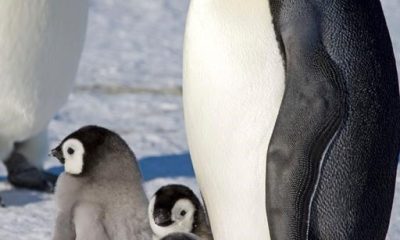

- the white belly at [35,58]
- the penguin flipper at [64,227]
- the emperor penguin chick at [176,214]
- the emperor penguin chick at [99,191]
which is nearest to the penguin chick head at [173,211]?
the emperor penguin chick at [176,214]

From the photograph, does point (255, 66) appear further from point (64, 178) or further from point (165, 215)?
point (64, 178)

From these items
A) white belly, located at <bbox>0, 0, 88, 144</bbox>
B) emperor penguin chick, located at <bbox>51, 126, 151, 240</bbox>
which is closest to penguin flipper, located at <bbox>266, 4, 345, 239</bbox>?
emperor penguin chick, located at <bbox>51, 126, 151, 240</bbox>

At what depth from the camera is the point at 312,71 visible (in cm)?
345

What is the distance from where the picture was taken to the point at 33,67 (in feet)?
16.5

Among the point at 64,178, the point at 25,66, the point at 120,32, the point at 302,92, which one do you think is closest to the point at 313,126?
the point at 302,92

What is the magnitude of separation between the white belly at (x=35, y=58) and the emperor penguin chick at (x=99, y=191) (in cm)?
90

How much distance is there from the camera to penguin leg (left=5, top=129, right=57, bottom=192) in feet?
17.0

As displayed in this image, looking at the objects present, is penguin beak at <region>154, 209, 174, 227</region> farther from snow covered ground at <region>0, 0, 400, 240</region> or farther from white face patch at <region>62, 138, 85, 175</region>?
snow covered ground at <region>0, 0, 400, 240</region>

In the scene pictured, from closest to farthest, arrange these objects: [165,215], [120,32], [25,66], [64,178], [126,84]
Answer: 1. [165,215]
2. [64,178]
3. [25,66]
4. [126,84]
5. [120,32]

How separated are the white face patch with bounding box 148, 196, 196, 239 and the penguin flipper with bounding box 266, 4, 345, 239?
0.38 meters

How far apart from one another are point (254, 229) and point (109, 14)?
4447 millimetres

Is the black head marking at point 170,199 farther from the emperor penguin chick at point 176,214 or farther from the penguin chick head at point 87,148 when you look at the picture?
the penguin chick head at point 87,148

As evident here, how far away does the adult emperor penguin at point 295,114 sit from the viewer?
3.45m

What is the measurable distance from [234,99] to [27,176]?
69.9 inches
